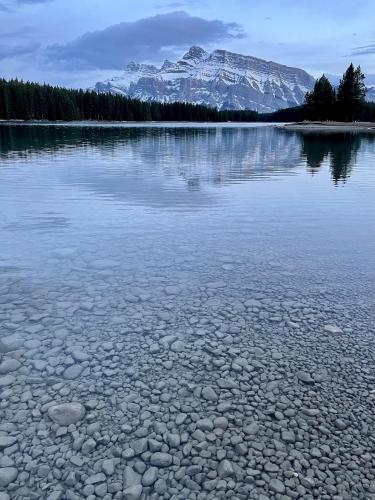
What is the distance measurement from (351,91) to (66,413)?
147994 mm

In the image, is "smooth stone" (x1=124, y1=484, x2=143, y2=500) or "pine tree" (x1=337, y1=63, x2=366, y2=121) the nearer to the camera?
"smooth stone" (x1=124, y1=484, x2=143, y2=500)

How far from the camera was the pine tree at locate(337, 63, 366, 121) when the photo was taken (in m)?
131

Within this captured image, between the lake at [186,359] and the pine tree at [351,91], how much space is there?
444ft

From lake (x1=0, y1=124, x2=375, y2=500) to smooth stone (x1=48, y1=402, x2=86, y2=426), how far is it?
0.03m

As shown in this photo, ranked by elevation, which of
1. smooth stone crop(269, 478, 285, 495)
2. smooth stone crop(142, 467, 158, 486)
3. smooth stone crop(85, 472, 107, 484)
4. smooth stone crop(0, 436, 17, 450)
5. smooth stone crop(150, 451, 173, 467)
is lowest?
smooth stone crop(269, 478, 285, 495)

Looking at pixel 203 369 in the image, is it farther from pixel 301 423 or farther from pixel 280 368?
pixel 301 423

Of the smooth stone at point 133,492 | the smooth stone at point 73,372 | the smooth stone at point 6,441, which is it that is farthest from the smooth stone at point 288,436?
the smooth stone at point 6,441

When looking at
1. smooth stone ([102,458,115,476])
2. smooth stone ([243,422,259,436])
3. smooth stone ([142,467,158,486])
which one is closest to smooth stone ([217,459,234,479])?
smooth stone ([243,422,259,436])

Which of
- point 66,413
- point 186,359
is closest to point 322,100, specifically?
point 186,359

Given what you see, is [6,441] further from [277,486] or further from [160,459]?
[277,486]

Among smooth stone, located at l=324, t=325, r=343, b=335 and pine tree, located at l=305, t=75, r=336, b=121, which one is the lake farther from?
pine tree, located at l=305, t=75, r=336, b=121

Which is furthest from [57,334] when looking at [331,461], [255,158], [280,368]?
[255,158]

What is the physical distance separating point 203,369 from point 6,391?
2.99m

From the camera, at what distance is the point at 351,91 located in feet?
429
